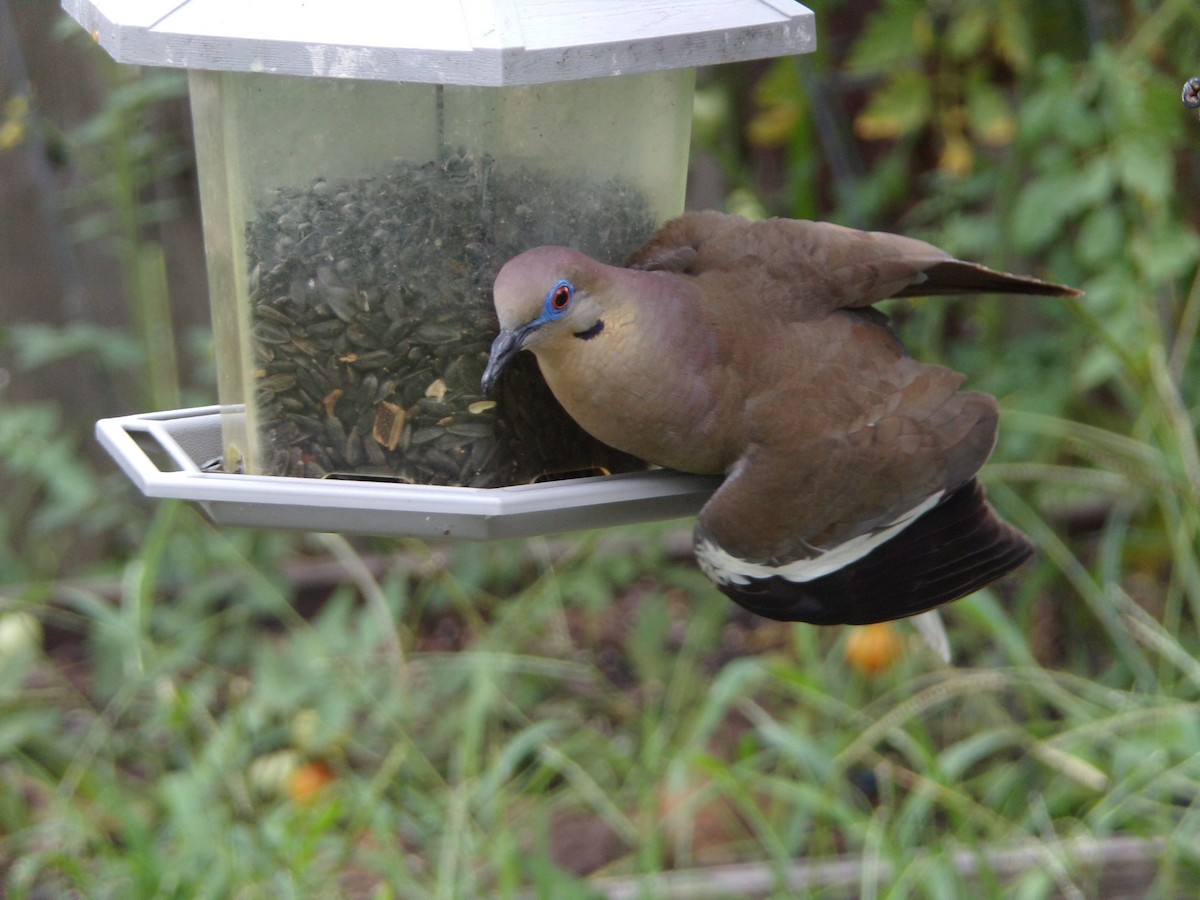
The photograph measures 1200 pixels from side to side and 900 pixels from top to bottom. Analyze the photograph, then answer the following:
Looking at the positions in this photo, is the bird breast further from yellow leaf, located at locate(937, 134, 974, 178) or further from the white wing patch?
yellow leaf, located at locate(937, 134, 974, 178)

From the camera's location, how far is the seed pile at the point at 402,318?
1.70 meters

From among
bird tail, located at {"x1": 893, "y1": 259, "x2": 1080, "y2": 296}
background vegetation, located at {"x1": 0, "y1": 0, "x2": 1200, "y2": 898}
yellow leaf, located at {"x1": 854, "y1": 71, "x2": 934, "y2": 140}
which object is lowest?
background vegetation, located at {"x1": 0, "y1": 0, "x2": 1200, "y2": 898}

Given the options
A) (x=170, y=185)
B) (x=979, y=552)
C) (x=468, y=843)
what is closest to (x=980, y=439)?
(x=979, y=552)

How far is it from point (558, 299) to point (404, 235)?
0.83 ft

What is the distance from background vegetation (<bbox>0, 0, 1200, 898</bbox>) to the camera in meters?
2.69

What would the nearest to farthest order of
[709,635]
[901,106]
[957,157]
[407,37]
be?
[407,37]
[709,635]
[901,106]
[957,157]

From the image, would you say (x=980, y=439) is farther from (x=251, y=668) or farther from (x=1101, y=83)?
(x=251, y=668)

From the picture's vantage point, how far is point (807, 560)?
1.88 meters

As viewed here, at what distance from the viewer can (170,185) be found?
4.09m

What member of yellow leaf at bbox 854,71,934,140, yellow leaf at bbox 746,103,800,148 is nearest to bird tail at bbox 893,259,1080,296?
yellow leaf at bbox 854,71,934,140

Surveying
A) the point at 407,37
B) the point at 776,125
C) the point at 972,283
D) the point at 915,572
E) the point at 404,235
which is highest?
the point at 407,37

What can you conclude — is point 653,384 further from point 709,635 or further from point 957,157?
point 957,157

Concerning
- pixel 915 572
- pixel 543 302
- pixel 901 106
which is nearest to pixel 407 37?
pixel 543 302

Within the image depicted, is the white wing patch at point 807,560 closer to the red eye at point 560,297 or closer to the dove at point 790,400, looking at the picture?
the dove at point 790,400
